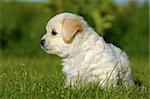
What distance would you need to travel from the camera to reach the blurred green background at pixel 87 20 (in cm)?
1680

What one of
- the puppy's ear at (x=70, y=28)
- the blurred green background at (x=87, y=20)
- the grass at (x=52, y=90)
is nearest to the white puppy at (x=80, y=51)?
the puppy's ear at (x=70, y=28)

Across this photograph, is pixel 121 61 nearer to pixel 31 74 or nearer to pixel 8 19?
pixel 31 74

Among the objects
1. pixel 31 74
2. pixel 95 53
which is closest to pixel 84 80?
pixel 95 53

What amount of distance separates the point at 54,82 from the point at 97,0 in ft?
32.4

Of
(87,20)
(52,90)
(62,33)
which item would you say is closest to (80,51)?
(62,33)

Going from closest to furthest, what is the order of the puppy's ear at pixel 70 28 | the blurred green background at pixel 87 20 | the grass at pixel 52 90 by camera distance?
the grass at pixel 52 90 → the puppy's ear at pixel 70 28 → the blurred green background at pixel 87 20

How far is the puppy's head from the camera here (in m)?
7.28

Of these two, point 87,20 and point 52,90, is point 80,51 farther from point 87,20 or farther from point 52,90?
point 87,20

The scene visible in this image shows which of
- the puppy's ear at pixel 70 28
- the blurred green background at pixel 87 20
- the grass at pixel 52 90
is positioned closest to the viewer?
the grass at pixel 52 90

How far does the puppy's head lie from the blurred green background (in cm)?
883

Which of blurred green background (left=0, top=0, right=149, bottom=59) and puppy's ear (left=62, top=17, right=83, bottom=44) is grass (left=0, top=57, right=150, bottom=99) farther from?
blurred green background (left=0, top=0, right=149, bottom=59)

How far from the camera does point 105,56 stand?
7.34 meters

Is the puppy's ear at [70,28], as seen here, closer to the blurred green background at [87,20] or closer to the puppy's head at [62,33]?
the puppy's head at [62,33]

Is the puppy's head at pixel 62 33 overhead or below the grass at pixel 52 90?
overhead
